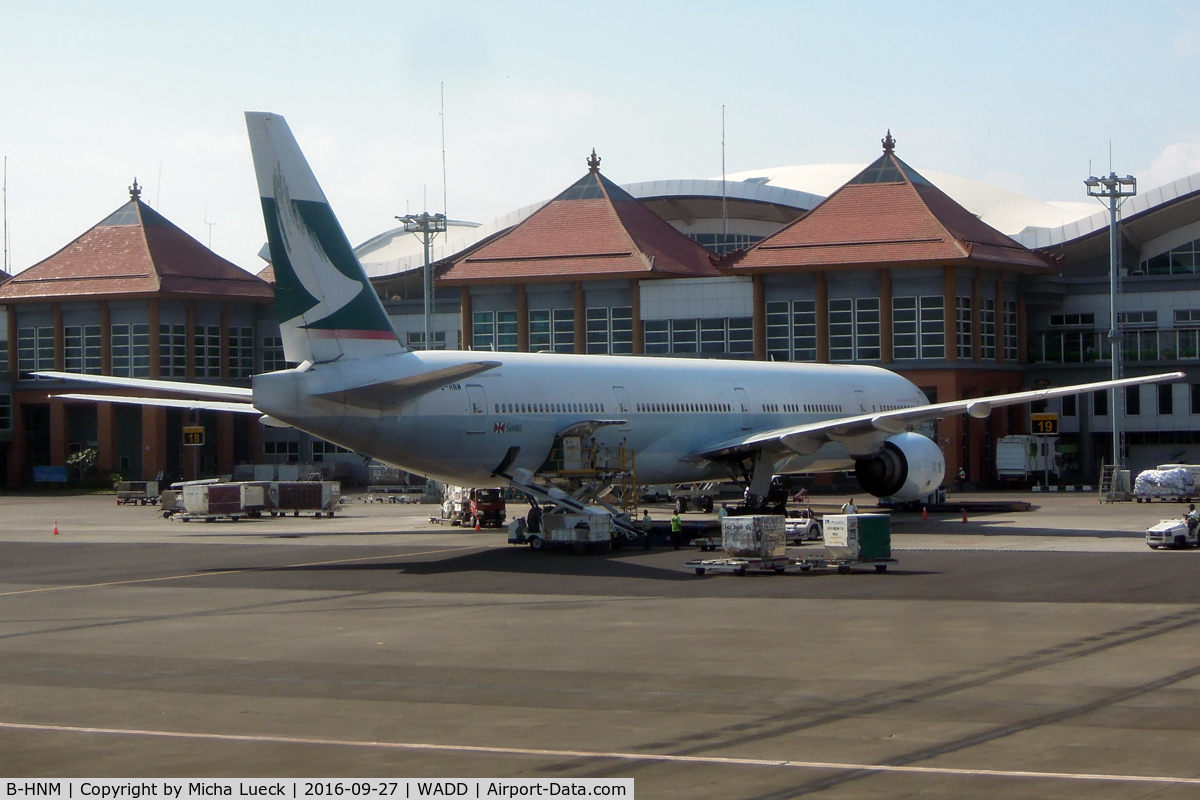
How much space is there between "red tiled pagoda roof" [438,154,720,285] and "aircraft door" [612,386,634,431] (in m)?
33.7

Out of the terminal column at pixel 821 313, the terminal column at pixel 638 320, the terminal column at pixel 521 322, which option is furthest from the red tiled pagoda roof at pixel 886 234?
the terminal column at pixel 521 322

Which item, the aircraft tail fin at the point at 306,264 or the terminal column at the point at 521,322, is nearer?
the aircraft tail fin at the point at 306,264

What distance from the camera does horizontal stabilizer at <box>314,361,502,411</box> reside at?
30609 mm

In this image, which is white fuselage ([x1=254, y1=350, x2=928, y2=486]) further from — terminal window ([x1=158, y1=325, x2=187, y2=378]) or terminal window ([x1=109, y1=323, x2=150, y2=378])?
terminal window ([x1=109, y1=323, x2=150, y2=378])

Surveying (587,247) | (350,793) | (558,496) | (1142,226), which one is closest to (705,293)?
(587,247)

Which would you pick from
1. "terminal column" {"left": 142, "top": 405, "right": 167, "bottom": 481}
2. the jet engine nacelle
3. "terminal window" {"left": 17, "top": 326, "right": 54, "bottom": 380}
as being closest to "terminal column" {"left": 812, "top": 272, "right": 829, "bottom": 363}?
the jet engine nacelle

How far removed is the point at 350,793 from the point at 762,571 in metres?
18.6

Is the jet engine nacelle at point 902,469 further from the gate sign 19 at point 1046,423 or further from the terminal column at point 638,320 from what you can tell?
the terminal column at point 638,320

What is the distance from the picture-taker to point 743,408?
4394cm

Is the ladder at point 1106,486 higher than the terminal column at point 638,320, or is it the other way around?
the terminal column at point 638,320

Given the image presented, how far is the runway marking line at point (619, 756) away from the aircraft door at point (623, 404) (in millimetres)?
25894

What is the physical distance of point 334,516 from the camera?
5331 centimetres

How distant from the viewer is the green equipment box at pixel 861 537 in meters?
28.3

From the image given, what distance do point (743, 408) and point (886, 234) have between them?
29.2 meters
